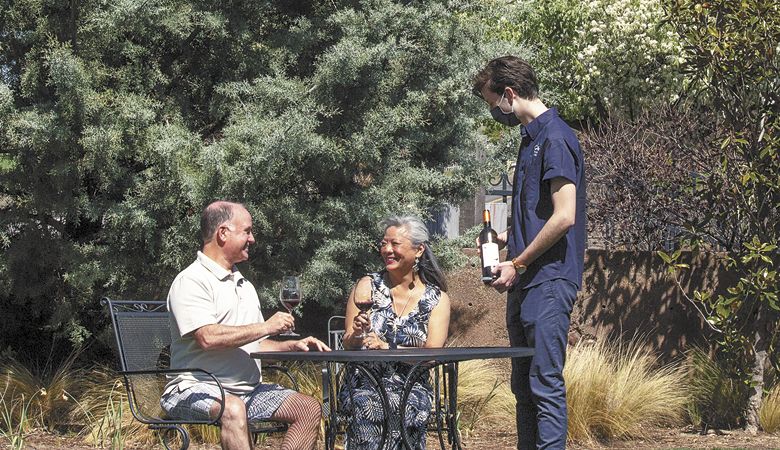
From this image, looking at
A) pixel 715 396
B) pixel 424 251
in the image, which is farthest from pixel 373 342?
pixel 715 396

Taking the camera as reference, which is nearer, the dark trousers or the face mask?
the dark trousers

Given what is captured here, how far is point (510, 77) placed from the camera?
14.7 feet

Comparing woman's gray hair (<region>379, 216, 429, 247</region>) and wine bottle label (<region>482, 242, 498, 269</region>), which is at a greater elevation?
woman's gray hair (<region>379, 216, 429, 247</region>)

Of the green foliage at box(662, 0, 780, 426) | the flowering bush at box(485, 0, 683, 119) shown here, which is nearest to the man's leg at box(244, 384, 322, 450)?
the green foliage at box(662, 0, 780, 426)

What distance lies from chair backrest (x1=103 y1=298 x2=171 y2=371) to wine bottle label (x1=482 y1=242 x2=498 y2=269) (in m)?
1.59

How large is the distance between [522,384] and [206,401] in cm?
128

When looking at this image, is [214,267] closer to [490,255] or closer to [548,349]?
[490,255]

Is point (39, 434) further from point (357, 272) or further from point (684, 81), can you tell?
point (684, 81)

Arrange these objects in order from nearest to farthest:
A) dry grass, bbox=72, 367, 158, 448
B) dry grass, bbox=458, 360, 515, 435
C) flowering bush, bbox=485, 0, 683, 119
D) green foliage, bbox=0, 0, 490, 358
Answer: green foliage, bbox=0, 0, 490, 358, dry grass, bbox=72, 367, 158, 448, dry grass, bbox=458, 360, 515, 435, flowering bush, bbox=485, 0, 683, 119

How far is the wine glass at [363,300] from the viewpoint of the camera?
175 inches

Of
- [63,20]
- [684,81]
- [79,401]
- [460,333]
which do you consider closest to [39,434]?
[79,401]

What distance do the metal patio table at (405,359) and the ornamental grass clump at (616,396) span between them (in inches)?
97.6

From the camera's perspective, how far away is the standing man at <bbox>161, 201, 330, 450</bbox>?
431 cm

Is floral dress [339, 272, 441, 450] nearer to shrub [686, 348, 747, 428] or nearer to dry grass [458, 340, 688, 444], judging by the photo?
dry grass [458, 340, 688, 444]
